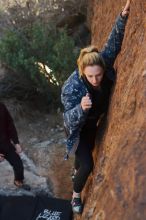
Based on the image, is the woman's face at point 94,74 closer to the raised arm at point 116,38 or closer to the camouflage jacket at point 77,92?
the camouflage jacket at point 77,92

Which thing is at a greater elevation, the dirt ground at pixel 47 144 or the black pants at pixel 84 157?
the black pants at pixel 84 157

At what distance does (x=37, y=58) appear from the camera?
809 centimetres

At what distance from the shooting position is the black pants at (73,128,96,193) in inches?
166

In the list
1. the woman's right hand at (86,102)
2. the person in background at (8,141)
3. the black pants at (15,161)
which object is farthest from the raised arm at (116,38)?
the black pants at (15,161)

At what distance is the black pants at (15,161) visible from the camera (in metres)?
5.36

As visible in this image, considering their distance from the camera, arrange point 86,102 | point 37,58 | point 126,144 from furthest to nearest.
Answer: point 37,58, point 86,102, point 126,144

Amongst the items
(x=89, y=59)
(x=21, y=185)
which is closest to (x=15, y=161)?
(x=21, y=185)

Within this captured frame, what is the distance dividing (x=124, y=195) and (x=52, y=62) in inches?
206

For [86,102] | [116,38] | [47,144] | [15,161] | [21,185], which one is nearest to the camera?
[86,102]

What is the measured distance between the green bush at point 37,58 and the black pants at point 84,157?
11.2 feet

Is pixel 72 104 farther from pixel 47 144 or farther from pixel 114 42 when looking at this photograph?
pixel 47 144

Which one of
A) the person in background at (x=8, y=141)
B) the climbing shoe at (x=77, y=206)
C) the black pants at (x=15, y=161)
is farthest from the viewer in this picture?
the black pants at (x=15, y=161)

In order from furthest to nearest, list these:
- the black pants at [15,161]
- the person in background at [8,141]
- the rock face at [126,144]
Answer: the black pants at [15,161], the person in background at [8,141], the rock face at [126,144]

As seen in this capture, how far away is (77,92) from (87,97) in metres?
0.17
